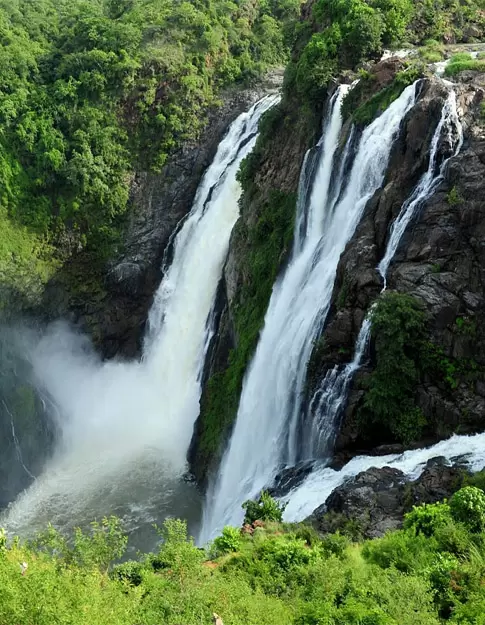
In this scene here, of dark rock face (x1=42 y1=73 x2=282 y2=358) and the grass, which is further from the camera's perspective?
dark rock face (x1=42 y1=73 x2=282 y2=358)

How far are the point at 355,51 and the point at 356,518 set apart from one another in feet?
62.4

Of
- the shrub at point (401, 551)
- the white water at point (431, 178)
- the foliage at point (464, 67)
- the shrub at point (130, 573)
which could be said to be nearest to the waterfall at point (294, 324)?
the white water at point (431, 178)

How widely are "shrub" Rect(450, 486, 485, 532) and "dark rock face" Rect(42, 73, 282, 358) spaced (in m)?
23.8

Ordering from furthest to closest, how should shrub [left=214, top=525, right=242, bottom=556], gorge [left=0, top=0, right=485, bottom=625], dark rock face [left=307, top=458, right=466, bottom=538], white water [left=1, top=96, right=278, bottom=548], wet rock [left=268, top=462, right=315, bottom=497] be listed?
white water [left=1, top=96, right=278, bottom=548], wet rock [left=268, top=462, right=315, bottom=497], gorge [left=0, top=0, right=485, bottom=625], dark rock face [left=307, top=458, right=466, bottom=538], shrub [left=214, top=525, right=242, bottom=556]

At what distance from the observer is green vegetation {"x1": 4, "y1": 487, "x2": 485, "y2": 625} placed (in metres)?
8.59

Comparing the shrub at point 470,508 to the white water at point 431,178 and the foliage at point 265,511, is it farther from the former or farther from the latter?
the white water at point 431,178

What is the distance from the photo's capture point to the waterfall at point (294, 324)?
1806 cm

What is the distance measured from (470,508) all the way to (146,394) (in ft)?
72.0

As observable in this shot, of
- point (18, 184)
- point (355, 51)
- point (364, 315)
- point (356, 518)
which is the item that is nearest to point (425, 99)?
point (364, 315)

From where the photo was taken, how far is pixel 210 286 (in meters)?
30.3

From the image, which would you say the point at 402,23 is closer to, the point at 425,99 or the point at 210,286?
the point at 425,99

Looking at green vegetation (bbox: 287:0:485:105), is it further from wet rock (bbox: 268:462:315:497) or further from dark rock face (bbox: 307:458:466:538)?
dark rock face (bbox: 307:458:466:538)

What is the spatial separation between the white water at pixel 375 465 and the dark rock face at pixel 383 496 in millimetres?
358

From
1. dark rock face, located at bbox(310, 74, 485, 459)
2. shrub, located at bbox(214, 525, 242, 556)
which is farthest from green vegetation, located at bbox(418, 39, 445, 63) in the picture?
shrub, located at bbox(214, 525, 242, 556)
